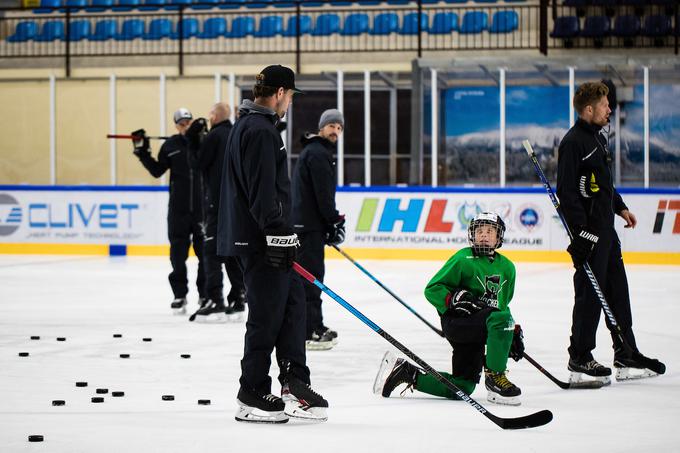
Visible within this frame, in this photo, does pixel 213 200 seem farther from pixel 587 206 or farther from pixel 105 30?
pixel 105 30

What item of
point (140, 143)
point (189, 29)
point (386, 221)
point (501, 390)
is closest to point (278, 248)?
point (501, 390)

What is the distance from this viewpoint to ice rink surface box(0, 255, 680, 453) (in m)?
4.96

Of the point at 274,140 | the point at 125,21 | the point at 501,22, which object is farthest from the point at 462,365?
the point at 125,21

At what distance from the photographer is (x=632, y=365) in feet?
21.8

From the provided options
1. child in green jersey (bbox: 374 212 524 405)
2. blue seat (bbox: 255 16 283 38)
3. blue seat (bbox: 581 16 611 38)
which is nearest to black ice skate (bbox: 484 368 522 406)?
child in green jersey (bbox: 374 212 524 405)

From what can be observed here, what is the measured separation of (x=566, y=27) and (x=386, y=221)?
635 cm

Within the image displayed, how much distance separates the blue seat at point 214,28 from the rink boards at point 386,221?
243 inches

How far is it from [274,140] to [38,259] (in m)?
11.5

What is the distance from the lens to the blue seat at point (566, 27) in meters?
20.5

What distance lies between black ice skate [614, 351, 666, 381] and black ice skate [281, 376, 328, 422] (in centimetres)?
204

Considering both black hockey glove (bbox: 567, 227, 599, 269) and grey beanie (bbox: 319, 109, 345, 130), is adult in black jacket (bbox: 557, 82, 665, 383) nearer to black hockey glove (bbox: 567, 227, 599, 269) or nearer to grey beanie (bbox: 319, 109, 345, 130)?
black hockey glove (bbox: 567, 227, 599, 269)

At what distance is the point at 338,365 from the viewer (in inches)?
282

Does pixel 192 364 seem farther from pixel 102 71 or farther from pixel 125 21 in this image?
pixel 125 21

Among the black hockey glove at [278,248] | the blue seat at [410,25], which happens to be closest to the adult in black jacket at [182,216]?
the black hockey glove at [278,248]
